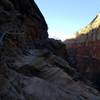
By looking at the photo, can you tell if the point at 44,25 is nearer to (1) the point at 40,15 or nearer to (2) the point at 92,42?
(1) the point at 40,15

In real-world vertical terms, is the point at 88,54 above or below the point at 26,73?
below

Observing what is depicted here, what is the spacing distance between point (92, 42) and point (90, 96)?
1432cm

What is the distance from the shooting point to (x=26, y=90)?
632 cm

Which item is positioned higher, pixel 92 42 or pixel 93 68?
pixel 92 42

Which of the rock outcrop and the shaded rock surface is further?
the rock outcrop

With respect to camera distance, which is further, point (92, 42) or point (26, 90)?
point (92, 42)

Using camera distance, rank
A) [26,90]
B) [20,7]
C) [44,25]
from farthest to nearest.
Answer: [44,25] < [20,7] < [26,90]

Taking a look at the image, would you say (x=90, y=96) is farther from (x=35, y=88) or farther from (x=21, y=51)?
(x=21, y=51)

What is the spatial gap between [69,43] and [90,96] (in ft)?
76.3

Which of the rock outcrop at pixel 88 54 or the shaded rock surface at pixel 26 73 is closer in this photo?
the shaded rock surface at pixel 26 73

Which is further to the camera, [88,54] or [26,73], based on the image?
[88,54]

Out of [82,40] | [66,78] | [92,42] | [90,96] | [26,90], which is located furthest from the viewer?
[82,40]

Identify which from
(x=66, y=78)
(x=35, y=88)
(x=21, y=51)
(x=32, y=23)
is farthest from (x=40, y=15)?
(x=35, y=88)

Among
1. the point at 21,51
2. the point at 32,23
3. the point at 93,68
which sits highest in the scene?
the point at 32,23
